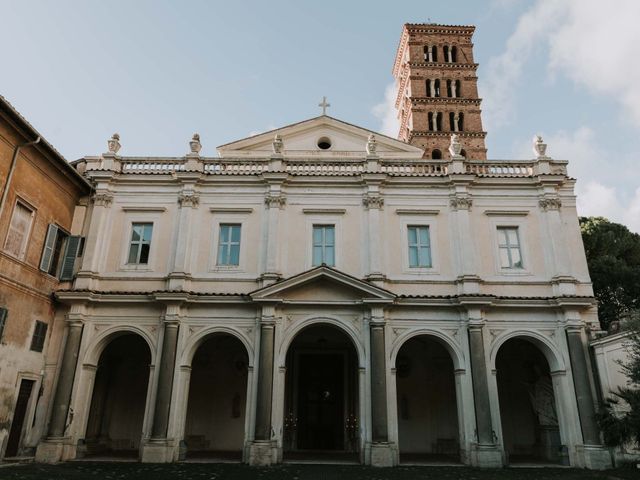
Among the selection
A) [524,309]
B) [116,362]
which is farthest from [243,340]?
[524,309]

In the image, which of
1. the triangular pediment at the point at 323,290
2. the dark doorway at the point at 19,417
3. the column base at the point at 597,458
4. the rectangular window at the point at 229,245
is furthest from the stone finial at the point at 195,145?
the column base at the point at 597,458

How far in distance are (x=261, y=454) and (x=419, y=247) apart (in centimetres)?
879

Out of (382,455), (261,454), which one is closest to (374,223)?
(382,455)

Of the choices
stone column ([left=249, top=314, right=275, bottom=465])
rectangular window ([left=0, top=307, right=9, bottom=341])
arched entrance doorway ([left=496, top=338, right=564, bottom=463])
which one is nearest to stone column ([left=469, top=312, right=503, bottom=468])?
arched entrance doorway ([left=496, top=338, right=564, bottom=463])

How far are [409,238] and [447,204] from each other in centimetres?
198

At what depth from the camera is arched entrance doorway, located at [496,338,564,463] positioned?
16094mm

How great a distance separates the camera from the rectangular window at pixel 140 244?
55.7ft

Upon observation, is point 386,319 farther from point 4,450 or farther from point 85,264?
point 4,450

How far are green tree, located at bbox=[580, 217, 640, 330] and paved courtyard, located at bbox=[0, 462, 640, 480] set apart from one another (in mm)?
13958

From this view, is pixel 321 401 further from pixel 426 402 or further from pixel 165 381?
pixel 165 381

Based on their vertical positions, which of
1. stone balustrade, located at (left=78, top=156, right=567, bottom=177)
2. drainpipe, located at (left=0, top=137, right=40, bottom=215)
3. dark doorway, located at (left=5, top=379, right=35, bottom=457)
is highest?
stone balustrade, located at (left=78, top=156, right=567, bottom=177)

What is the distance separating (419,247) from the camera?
1714cm

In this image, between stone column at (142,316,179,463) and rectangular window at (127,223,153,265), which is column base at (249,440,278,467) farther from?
rectangular window at (127,223,153,265)

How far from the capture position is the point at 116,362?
1789 centimetres
